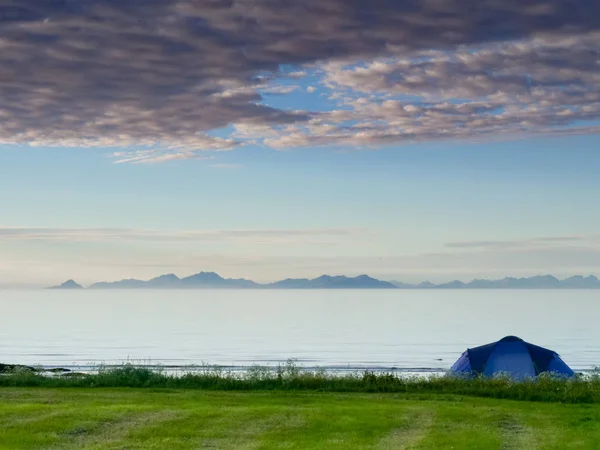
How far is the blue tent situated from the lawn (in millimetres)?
14793

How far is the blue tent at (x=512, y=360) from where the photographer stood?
131 ft

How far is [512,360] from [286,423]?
2333 centimetres

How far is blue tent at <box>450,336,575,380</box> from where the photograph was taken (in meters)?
39.8

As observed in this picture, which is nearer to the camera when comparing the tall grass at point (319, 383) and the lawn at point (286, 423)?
the lawn at point (286, 423)

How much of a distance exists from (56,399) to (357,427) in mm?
10140

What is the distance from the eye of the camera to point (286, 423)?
19.5m

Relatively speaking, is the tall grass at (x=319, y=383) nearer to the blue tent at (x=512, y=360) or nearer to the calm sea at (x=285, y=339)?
the blue tent at (x=512, y=360)

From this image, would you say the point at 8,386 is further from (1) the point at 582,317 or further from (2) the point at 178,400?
(1) the point at 582,317

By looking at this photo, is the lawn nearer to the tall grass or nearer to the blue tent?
the tall grass

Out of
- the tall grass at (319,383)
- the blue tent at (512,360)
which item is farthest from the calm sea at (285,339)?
the tall grass at (319,383)

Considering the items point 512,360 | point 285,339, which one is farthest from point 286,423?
point 285,339

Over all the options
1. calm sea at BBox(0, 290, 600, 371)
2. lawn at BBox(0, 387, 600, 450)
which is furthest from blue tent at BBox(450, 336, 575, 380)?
calm sea at BBox(0, 290, 600, 371)

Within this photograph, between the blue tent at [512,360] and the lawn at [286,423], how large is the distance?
14793 millimetres

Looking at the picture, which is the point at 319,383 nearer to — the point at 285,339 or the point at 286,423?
the point at 286,423
